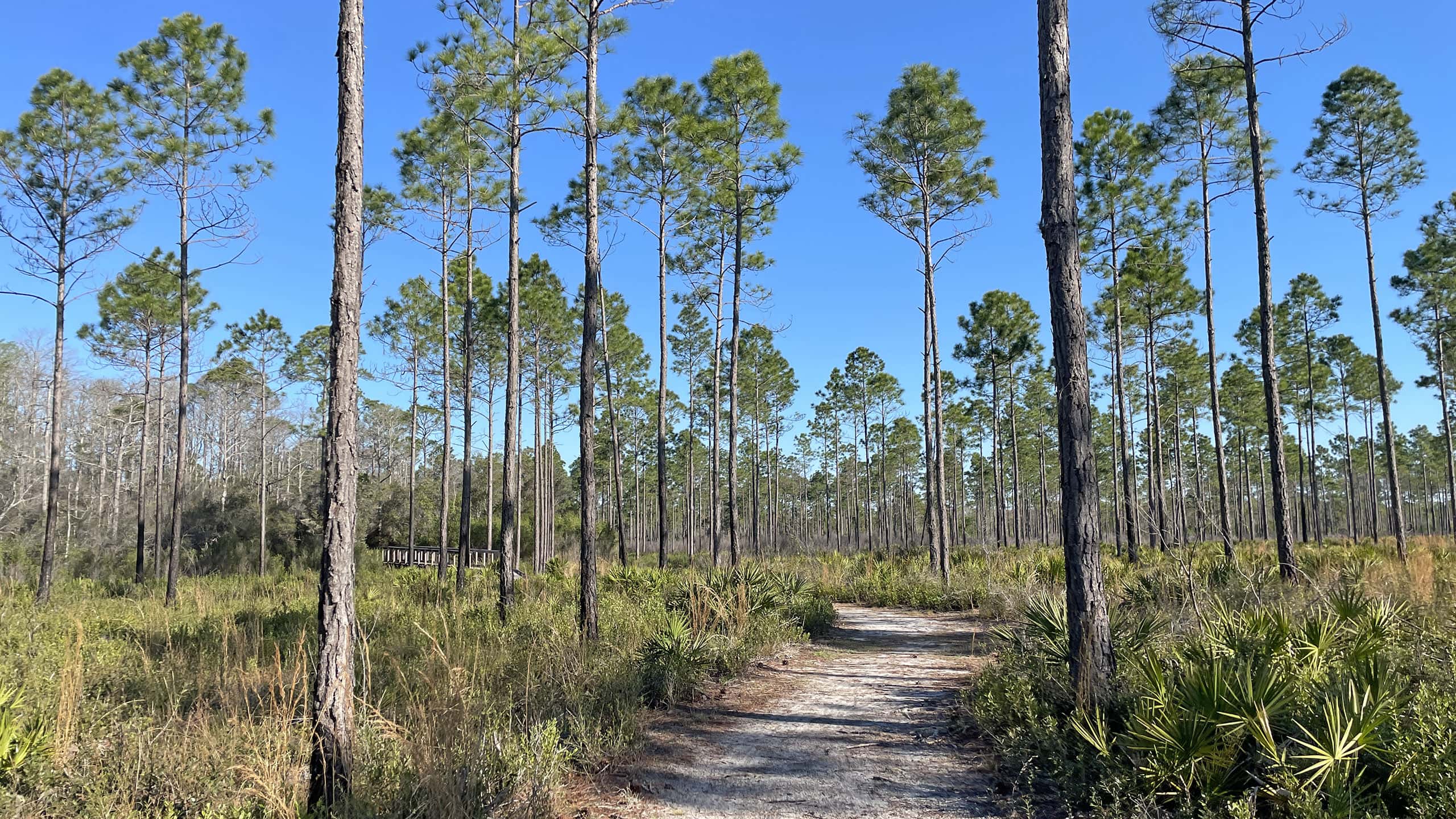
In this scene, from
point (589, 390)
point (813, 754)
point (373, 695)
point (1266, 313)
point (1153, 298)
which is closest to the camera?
point (813, 754)

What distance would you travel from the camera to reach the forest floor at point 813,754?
4.22 meters

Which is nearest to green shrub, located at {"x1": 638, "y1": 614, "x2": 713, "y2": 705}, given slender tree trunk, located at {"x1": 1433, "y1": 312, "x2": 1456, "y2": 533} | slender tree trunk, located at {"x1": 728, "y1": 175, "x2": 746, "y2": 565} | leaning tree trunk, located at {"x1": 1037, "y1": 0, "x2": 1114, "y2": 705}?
leaning tree trunk, located at {"x1": 1037, "y1": 0, "x2": 1114, "y2": 705}

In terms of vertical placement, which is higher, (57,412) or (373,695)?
(57,412)

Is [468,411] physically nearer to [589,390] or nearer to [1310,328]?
[589,390]

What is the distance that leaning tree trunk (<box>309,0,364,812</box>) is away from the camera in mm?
3736

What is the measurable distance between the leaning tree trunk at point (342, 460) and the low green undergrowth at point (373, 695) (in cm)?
15

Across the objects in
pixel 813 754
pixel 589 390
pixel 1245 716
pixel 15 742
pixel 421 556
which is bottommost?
pixel 421 556

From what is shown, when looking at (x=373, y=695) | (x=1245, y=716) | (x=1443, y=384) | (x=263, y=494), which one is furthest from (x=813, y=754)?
(x=1443, y=384)

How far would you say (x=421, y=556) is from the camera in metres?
26.3

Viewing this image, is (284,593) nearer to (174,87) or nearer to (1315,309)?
(174,87)

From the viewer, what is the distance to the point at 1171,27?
1200 cm

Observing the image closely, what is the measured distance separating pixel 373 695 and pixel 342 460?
319 cm

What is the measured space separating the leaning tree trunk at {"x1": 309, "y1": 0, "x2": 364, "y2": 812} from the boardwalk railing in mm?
21937

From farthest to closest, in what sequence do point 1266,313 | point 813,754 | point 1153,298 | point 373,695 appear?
point 1153,298 < point 1266,313 < point 373,695 < point 813,754
